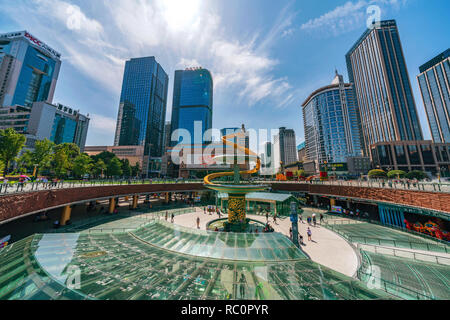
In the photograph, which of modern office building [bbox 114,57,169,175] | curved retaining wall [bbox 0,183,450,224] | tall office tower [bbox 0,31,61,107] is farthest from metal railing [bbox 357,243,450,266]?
tall office tower [bbox 0,31,61,107]

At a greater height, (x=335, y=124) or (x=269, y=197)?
(x=335, y=124)

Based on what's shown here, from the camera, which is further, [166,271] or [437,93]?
[437,93]

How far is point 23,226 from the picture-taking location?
21.5 metres

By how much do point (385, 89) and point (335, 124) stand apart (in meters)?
36.9

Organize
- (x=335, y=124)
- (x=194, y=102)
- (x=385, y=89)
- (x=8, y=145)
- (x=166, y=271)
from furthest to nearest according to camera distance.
→ (x=194, y=102)
(x=335, y=124)
(x=385, y=89)
(x=8, y=145)
(x=166, y=271)

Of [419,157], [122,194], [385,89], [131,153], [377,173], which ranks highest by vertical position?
[385,89]

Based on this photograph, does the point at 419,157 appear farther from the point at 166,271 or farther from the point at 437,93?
the point at 166,271

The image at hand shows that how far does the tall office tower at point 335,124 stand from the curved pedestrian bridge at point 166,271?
103193 millimetres

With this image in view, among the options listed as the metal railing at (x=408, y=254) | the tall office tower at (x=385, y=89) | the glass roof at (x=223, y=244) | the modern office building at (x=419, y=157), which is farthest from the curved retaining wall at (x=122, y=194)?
the tall office tower at (x=385, y=89)

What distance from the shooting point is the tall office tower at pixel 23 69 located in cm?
7925

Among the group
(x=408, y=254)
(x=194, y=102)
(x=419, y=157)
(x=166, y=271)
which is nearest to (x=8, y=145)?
(x=166, y=271)

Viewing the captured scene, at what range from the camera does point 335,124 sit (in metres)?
100

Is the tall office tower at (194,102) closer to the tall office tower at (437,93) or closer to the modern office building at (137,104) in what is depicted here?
the modern office building at (137,104)

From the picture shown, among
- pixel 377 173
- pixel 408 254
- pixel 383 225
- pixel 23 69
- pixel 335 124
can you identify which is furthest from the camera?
pixel 335 124
